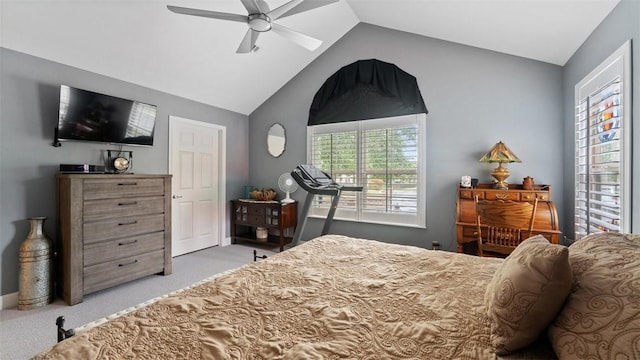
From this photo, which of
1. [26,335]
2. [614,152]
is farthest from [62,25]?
[614,152]

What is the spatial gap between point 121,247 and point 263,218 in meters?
2.00

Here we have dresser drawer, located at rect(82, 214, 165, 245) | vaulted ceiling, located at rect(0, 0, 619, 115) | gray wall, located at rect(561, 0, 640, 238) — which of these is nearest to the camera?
gray wall, located at rect(561, 0, 640, 238)

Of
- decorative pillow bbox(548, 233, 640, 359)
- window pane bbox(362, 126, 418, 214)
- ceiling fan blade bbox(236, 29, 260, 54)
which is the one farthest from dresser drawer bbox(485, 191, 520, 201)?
ceiling fan blade bbox(236, 29, 260, 54)

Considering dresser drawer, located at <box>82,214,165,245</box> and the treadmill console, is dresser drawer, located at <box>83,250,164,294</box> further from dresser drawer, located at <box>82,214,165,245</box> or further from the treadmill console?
the treadmill console

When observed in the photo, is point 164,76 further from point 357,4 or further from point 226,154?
point 357,4

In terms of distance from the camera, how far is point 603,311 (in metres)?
0.72

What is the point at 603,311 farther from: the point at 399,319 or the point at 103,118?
the point at 103,118

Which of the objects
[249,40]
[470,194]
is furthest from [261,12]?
[470,194]

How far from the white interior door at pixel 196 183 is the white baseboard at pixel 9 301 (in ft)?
5.35

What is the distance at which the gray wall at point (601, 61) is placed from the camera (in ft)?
5.72

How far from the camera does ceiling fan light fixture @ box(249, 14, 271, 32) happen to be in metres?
2.24

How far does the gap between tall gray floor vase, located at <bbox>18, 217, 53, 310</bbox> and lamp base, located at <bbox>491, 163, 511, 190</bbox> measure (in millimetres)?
4725

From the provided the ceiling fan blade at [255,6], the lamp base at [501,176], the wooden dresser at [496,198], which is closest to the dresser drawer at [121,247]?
the ceiling fan blade at [255,6]

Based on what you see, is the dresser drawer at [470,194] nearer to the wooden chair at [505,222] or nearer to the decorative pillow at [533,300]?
the wooden chair at [505,222]
